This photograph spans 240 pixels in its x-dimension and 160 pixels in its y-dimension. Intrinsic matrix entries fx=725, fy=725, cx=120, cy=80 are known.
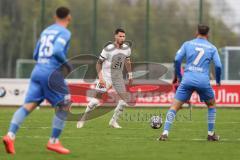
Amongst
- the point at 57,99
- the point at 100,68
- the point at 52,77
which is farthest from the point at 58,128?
the point at 100,68

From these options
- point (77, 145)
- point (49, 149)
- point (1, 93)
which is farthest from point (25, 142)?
point (1, 93)

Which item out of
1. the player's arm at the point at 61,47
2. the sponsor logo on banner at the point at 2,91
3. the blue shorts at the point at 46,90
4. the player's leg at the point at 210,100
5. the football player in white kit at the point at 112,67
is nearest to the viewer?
the player's arm at the point at 61,47

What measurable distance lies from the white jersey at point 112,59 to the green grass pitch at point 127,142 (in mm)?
1282

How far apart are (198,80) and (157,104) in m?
15.0

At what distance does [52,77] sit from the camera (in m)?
11.4

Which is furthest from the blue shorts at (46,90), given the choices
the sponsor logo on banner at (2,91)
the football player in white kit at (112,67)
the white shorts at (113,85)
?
the sponsor logo on banner at (2,91)

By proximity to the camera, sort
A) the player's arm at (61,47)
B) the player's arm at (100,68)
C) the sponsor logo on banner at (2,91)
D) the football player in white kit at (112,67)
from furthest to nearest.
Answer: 1. the sponsor logo on banner at (2,91)
2. the football player in white kit at (112,67)
3. the player's arm at (100,68)
4. the player's arm at (61,47)

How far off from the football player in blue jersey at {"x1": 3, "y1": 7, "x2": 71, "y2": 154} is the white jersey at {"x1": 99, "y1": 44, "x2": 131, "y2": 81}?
5.63 meters

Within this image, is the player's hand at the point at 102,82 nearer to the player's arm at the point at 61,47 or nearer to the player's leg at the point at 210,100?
the player's leg at the point at 210,100

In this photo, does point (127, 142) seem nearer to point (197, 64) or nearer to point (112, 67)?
point (197, 64)

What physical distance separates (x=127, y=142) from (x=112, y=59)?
4016 mm

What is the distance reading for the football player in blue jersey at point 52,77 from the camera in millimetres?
11281

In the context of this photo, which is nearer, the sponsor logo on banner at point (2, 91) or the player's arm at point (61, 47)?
the player's arm at point (61, 47)

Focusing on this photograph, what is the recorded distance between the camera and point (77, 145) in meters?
12.9
